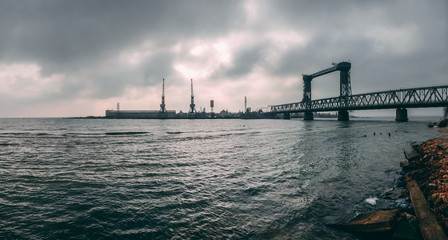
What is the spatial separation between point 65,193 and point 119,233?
20.2 ft

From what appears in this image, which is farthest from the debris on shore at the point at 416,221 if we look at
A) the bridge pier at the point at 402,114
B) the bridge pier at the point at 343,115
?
the bridge pier at the point at 343,115

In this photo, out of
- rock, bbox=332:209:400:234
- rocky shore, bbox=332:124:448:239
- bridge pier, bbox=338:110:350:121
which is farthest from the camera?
bridge pier, bbox=338:110:350:121

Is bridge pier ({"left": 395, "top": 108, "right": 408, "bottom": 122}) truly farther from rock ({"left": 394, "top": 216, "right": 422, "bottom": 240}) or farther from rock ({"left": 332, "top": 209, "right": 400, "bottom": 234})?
rock ({"left": 394, "top": 216, "right": 422, "bottom": 240})

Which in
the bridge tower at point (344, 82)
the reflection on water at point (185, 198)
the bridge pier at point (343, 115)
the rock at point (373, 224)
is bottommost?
the reflection on water at point (185, 198)

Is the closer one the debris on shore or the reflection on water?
the debris on shore

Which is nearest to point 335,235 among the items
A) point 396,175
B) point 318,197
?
point 318,197

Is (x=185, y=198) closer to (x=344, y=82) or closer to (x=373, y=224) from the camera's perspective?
(x=373, y=224)

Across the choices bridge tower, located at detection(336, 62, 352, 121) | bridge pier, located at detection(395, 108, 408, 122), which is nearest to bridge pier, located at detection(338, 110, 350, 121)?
bridge tower, located at detection(336, 62, 352, 121)

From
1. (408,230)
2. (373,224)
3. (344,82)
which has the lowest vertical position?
(373,224)

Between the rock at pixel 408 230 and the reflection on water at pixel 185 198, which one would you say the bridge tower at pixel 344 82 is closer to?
the reflection on water at pixel 185 198

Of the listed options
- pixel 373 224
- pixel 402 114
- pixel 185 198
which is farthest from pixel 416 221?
pixel 402 114

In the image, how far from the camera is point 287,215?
8.53 meters

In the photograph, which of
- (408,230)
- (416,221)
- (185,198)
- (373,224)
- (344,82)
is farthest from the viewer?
(344,82)

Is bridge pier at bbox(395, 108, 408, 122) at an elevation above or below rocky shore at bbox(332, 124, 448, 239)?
above
